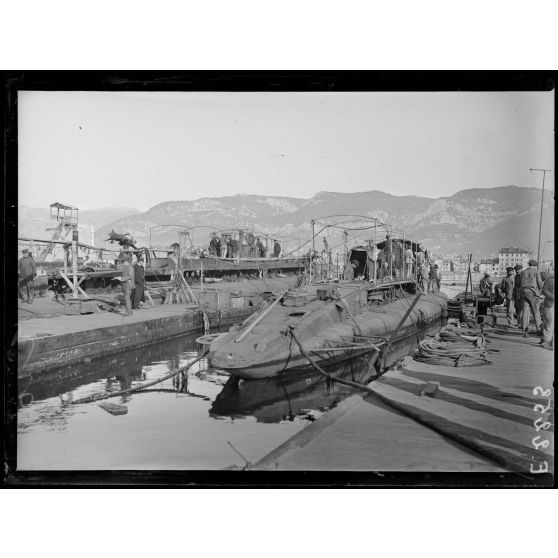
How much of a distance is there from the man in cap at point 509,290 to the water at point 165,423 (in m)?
1.89

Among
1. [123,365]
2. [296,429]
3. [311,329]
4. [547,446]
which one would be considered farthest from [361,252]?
[123,365]

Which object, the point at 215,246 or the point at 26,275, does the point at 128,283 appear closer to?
the point at 215,246

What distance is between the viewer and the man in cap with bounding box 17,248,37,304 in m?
4.93

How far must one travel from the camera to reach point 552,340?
500cm

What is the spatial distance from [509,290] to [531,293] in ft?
0.72

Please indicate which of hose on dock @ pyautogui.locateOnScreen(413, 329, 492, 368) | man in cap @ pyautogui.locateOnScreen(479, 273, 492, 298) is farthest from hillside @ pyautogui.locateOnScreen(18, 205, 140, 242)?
man in cap @ pyautogui.locateOnScreen(479, 273, 492, 298)

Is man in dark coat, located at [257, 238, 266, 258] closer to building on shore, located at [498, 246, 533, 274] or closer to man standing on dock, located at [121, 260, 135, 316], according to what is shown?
man standing on dock, located at [121, 260, 135, 316]

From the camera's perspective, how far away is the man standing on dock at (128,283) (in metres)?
6.17

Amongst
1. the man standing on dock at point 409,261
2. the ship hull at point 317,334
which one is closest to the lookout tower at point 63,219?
the ship hull at point 317,334

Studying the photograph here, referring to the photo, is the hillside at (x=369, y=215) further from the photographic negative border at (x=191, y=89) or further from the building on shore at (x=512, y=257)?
the photographic negative border at (x=191, y=89)

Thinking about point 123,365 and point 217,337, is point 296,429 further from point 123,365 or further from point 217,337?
point 123,365

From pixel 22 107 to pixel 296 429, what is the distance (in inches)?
166

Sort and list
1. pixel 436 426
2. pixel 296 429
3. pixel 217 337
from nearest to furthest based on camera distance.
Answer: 1. pixel 436 426
2. pixel 296 429
3. pixel 217 337

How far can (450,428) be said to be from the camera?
15.4 ft
